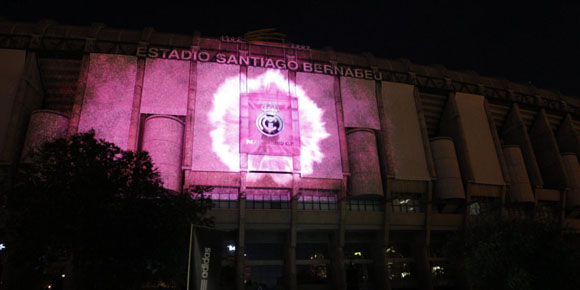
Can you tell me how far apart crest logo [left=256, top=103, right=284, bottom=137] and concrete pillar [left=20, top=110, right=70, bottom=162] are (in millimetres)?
18911

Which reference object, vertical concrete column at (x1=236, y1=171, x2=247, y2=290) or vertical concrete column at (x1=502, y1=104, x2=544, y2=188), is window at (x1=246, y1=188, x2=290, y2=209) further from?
vertical concrete column at (x1=502, y1=104, x2=544, y2=188)

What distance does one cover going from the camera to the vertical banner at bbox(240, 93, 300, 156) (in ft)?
130

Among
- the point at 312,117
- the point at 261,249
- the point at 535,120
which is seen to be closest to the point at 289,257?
the point at 261,249

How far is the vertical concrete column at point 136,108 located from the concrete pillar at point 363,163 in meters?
22.2

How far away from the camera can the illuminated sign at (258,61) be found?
42.3 meters

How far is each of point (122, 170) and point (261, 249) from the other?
21944mm

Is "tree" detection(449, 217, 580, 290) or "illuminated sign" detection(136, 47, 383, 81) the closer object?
"tree" detection(449, 217, 580, 290)

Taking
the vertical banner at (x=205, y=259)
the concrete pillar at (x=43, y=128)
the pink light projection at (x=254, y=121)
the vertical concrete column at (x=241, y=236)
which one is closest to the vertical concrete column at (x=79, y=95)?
the concrete pillar at (x=43, y=128)

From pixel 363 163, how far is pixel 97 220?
27.6 meters

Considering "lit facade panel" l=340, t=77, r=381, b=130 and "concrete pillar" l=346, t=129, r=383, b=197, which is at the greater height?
"lit facade panel" l=340, t=77, r=381, b=130

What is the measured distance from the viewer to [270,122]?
40750 millimetres

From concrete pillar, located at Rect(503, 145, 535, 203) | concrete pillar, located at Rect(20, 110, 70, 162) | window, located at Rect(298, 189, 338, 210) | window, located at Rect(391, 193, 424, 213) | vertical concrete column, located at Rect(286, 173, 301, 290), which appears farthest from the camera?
concrete pillar, located at Rect(503, 145, 535, 203)

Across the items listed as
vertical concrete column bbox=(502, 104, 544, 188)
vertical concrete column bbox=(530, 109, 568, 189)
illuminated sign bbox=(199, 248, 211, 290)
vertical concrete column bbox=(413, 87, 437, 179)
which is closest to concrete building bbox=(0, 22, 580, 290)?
vertical concrete column bbox=(413, 87, 437, 179)

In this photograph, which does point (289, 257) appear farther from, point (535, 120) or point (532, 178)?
point (535, 120)
